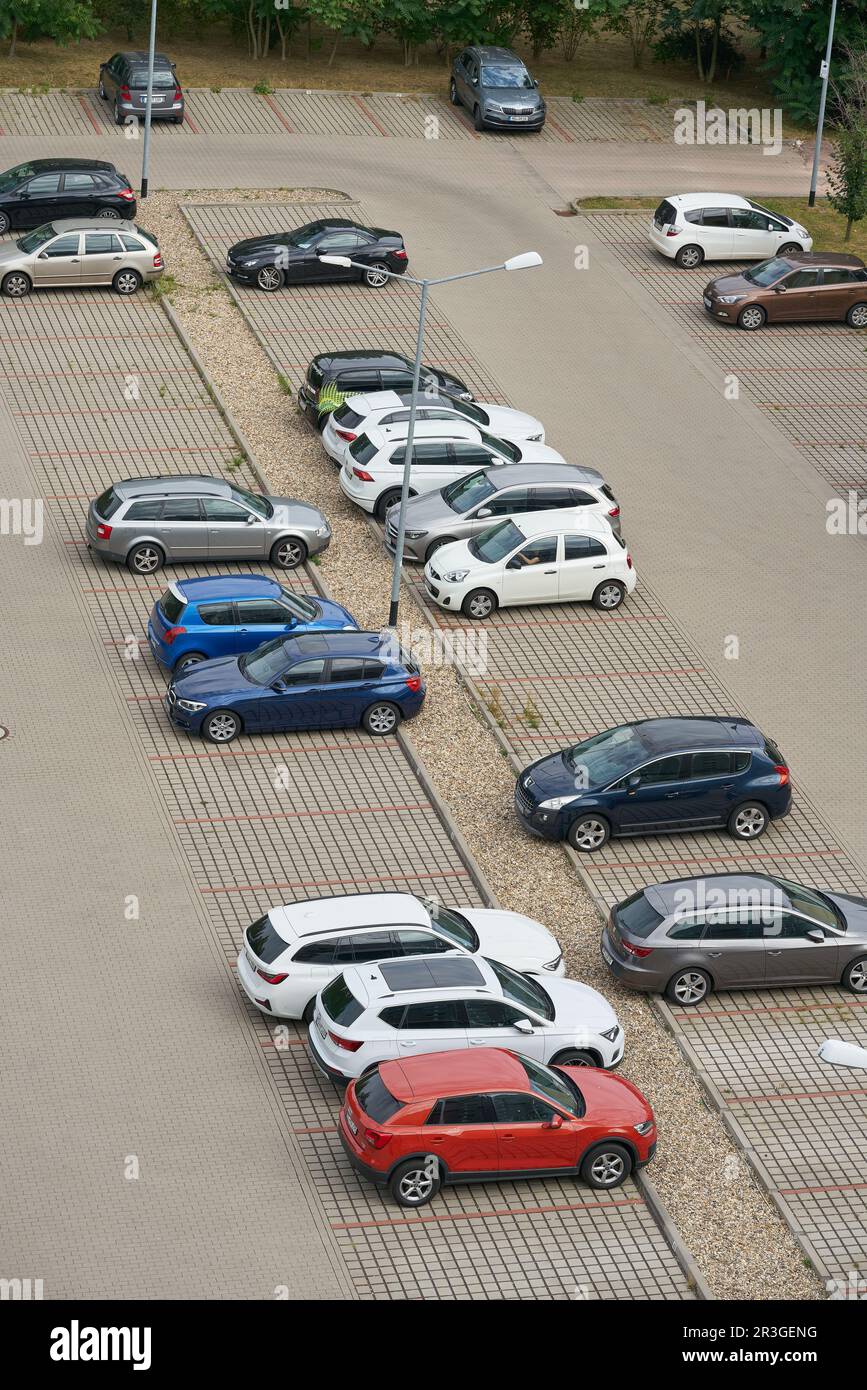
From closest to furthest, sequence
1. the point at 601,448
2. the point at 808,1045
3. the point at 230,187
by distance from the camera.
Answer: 1. the point at 808,1045
2. the point at 601,448
3. the point at 230,187

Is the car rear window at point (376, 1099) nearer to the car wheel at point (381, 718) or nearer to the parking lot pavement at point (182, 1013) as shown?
the parking lot pavement at point (182, 1013)

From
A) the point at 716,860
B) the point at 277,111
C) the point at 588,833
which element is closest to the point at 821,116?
the point at 277,111

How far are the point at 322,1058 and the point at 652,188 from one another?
31.2m

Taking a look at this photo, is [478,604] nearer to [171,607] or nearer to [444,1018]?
[171,607]

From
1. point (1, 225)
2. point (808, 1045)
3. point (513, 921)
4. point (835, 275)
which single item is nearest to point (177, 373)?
point (1, 225)

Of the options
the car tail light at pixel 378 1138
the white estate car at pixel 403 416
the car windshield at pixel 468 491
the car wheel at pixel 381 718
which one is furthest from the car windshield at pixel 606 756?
the white estate car at pixel 403 416

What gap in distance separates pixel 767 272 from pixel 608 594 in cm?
1326

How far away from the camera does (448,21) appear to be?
51812mm

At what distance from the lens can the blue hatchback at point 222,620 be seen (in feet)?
91.1

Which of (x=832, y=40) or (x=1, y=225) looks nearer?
(x=1, y=225)

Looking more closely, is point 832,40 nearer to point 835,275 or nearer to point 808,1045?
point 835,275

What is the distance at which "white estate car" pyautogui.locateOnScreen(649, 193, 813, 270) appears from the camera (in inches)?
1703

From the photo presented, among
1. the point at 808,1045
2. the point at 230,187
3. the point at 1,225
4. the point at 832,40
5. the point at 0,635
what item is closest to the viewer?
the point at 808,1045

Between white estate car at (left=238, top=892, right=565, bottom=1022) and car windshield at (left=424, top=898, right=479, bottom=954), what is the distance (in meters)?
0.01
